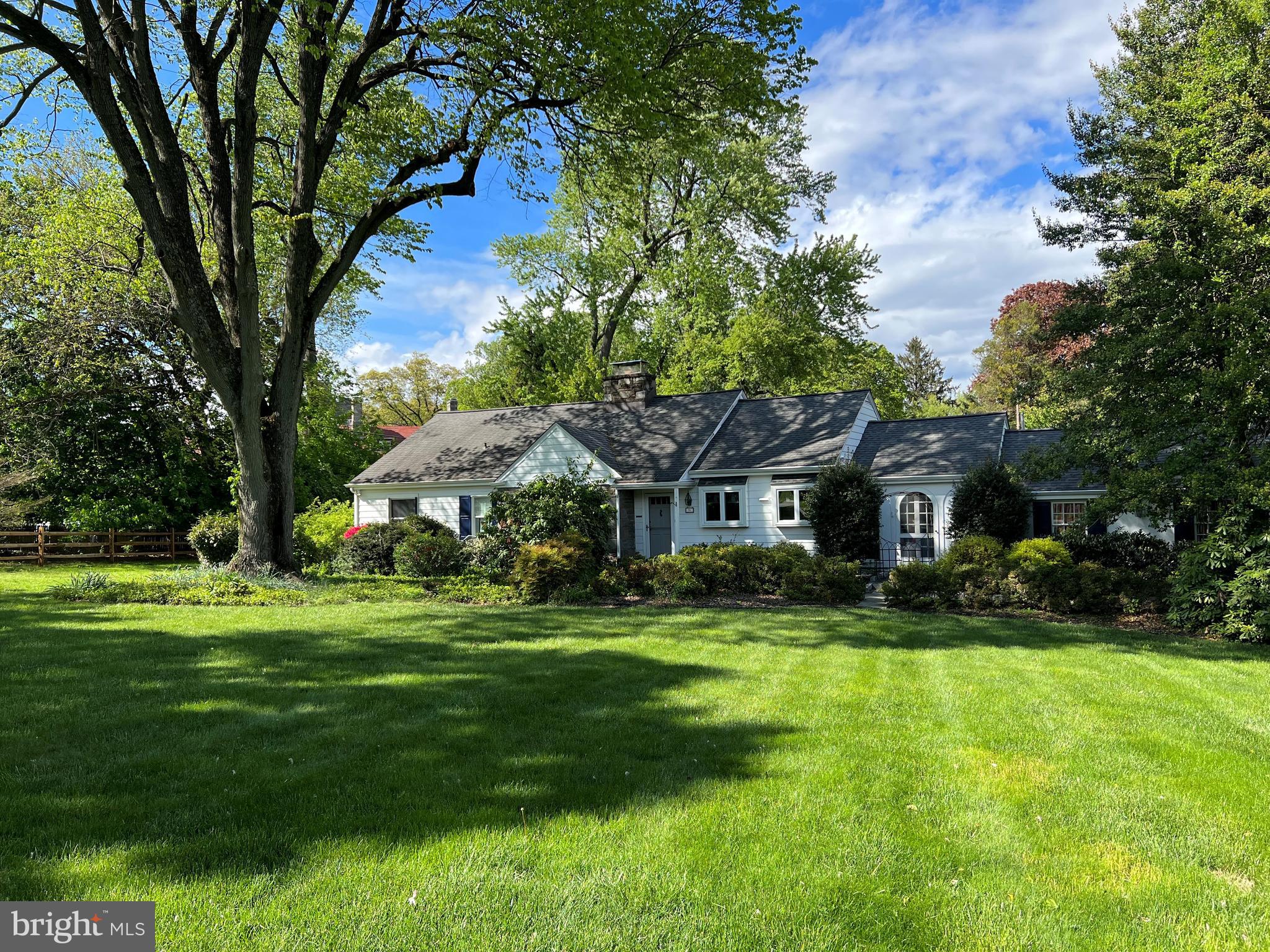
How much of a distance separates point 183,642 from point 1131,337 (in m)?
15.8

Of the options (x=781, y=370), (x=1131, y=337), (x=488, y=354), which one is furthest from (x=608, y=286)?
(x=1131, y=337)

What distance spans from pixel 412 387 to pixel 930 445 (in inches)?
2029

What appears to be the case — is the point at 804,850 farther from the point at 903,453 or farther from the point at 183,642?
the point at 903,453

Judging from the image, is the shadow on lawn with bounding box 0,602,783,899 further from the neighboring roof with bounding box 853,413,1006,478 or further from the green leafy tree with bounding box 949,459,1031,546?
the neighboring roof with bounding box 853,413,1006,478

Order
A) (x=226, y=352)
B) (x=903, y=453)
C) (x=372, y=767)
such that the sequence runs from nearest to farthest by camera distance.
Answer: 1. (x=372, y=767)
2. (x=226, y=352)
3. (x=903, y=453)

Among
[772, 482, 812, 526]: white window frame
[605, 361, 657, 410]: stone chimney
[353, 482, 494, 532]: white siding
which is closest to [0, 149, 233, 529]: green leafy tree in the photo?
[353, 482, 494, 532]: white siding

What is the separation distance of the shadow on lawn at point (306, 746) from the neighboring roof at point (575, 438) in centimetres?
1413

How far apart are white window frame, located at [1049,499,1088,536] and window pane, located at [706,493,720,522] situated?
9198mm

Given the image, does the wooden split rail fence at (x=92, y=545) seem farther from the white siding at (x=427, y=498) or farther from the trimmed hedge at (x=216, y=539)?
the white siding at (x=427, y=498)

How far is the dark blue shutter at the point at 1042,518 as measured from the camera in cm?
1920

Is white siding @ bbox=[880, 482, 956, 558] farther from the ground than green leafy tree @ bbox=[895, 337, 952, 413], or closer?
closer

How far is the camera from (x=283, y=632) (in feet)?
31.0

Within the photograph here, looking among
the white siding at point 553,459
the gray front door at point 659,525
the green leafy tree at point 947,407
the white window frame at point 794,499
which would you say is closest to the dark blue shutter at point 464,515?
the white siding at point 553,459

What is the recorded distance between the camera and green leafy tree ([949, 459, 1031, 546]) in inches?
727
